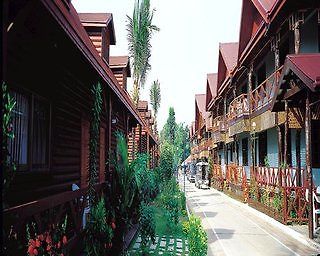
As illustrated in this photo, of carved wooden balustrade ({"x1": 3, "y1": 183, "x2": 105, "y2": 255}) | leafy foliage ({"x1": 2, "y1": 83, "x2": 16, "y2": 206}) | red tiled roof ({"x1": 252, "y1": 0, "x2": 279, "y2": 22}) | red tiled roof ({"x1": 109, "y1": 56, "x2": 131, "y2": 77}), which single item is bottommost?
carved wooden balustrade ({"x1": 3, "y1": 183, "x2": 105, "y2": 255})

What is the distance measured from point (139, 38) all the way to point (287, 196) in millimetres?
18011

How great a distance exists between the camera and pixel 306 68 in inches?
364

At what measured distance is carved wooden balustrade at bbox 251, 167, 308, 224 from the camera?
36.7ft

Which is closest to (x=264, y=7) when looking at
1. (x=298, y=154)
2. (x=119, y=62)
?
(x=298, y=154)

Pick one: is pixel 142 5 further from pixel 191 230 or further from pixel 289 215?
pixel 191 230

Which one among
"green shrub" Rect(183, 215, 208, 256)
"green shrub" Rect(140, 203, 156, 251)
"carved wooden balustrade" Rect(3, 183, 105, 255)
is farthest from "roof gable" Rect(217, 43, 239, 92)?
"carved wooden balustrade" Rect(3, 183, 105, 255)

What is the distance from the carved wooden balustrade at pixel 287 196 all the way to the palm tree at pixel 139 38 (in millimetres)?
14403

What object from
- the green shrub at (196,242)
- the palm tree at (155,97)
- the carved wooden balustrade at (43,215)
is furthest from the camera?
the palm tree at (155,97)

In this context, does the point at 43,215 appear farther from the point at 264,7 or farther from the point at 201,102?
the point at 201,102

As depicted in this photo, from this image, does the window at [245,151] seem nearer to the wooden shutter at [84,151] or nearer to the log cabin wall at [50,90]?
the wooden shutter at [84,151]

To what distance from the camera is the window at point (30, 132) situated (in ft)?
17.3

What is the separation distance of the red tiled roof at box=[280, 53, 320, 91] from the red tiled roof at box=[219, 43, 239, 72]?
577 inches

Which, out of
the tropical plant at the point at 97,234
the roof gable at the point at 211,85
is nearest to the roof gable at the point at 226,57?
the roof gable at the point at 211,85

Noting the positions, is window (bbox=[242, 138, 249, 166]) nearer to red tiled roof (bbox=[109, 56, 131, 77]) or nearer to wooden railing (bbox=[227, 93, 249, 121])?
wooden railing (bbox=[227, 93, 249, 121])
